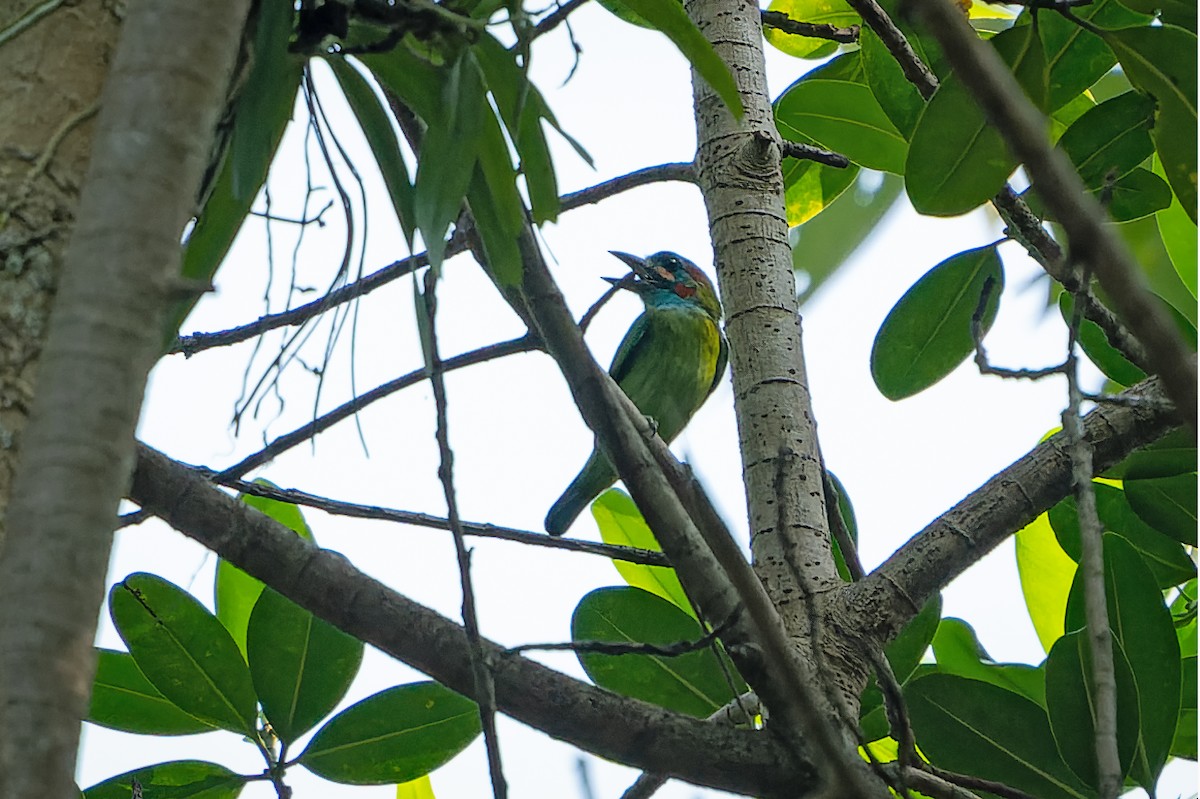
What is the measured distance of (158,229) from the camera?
0.70 meters

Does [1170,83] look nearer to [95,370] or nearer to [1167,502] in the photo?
[1167,502]

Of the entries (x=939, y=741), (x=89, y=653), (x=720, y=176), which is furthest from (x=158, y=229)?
(x=720, y=176)

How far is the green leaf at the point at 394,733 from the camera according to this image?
1.93 metres

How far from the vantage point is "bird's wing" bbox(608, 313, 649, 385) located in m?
4.64

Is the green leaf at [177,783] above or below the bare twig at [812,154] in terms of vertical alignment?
below

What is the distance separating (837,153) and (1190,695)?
1148mm

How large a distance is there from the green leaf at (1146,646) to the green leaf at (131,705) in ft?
4.61

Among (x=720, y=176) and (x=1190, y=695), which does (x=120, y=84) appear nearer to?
(x=720, y=176)

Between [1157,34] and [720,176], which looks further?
[720,176]

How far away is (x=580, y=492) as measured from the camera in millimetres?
4211

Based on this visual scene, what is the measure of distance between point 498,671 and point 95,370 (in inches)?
31.3

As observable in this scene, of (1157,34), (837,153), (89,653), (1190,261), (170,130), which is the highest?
(837,153)

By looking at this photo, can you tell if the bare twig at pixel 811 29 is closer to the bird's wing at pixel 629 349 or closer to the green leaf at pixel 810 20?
the green leaf at pixel 810 20

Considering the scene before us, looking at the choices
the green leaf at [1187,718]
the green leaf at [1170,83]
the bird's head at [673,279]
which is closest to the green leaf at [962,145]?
the green leaf at [1170,83]
